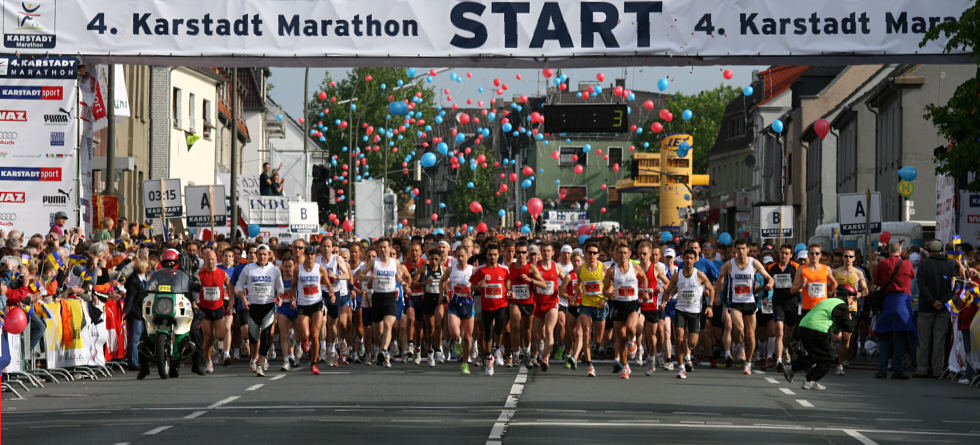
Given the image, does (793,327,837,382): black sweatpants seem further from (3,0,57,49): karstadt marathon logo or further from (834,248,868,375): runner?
(3,0,57,49): karstadt marathon logo

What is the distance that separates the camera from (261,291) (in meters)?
20.8

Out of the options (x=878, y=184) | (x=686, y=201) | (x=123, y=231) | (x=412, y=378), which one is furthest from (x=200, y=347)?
(x=686, y=201)

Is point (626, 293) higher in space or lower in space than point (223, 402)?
higher

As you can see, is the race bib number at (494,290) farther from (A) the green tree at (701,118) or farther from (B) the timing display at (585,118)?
(A) the green tree at (701,118)

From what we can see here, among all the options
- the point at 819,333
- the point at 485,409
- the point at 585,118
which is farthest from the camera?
the point at 585,118

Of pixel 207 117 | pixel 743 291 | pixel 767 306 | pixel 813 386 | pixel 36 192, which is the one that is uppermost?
pixel 207 117

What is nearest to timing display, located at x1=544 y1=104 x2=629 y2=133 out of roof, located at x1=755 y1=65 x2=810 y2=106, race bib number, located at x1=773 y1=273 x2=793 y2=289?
race bib number, located at x1=773 y1=273 x2=793 y2=289

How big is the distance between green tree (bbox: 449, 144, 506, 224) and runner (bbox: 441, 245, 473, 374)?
343 feet

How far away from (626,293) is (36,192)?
875cm

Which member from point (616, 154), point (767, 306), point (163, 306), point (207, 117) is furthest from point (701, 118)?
point (163, 306)

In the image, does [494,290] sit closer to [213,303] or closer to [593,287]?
[593,287]

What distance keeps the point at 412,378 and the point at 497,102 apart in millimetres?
133886

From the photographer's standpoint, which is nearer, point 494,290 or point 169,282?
point 169,282

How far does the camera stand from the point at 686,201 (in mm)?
113812
